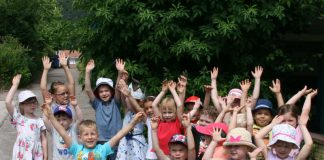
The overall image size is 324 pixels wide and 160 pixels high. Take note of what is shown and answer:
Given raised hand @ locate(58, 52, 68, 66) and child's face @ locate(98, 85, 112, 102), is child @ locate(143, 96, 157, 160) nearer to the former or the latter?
child's face @ locate(98, 85, 112, 102)

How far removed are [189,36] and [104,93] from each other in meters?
1.62

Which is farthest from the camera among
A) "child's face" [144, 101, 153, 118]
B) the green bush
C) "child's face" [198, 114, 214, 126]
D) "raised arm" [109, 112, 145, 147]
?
the green bush

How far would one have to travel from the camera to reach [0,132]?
32.0 feet

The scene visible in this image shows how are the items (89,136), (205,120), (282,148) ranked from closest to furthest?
(282,148), (89,136), (205,120)

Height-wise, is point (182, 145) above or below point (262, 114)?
below

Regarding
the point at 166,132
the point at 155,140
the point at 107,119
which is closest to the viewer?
the point at 155,140

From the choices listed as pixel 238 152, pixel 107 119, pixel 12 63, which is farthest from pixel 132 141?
pixel 12 63

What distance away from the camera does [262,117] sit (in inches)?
209

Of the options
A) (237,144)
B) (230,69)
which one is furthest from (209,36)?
(237,144)

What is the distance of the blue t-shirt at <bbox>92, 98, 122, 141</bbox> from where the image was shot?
5793mm

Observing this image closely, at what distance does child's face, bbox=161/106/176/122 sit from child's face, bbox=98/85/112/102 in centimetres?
73

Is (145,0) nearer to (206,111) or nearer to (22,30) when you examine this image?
(206,111)

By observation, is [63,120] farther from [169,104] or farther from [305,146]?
[305,146]

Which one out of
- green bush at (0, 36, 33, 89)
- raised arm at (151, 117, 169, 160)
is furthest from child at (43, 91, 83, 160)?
green bush at (0, 36, 33, 89)
